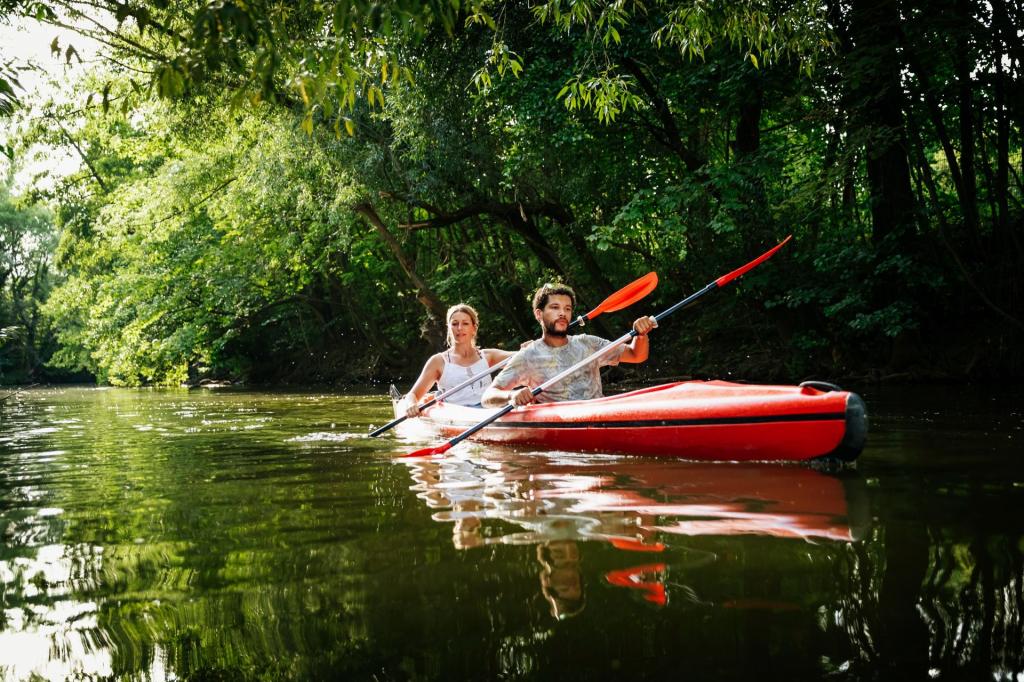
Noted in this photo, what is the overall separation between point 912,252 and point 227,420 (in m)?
7.95

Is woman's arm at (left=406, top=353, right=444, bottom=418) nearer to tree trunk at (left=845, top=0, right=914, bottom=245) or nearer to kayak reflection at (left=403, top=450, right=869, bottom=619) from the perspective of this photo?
kayak reflection at (left=403, top=450, right=869, bottom=619)

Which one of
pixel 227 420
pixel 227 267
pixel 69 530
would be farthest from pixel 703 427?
pixel 227 267

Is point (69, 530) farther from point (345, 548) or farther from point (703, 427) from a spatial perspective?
point (703, 427)

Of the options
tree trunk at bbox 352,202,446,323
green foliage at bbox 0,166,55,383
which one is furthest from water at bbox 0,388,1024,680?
green foliage at bbox 0,166,55,383

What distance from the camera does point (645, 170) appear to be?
11867 millimetres

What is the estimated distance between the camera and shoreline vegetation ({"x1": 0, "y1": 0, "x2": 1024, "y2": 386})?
26.5 feet

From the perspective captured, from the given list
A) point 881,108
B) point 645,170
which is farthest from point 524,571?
point 645,170

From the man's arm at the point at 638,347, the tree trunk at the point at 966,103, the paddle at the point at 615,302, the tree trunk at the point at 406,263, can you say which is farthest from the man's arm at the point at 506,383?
the tree trunk at the point at 406,263

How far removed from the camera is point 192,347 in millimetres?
19750

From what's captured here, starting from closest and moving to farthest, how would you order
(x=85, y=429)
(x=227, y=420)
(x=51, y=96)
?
(x=85, y=429) < (x=227, y=420) < (x=51, y=96)

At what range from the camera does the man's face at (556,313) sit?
5570 millimetres

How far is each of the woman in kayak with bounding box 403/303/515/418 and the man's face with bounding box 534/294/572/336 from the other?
56.0 inches

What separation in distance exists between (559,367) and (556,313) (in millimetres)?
463

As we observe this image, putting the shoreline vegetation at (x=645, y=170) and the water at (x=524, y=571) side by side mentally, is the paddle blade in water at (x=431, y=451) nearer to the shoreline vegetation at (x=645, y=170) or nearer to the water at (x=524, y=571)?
the water at (x=524, y=571)
